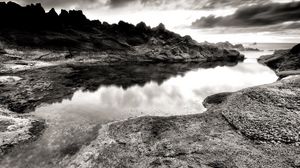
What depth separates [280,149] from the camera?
2153 centimetres

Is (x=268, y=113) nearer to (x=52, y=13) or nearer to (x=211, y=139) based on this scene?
(x=211, y=139)

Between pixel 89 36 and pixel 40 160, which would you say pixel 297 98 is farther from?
pixel 89 36

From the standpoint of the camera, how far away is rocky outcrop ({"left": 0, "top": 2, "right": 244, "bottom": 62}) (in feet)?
357

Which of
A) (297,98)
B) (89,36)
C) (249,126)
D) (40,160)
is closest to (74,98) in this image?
(40,160)

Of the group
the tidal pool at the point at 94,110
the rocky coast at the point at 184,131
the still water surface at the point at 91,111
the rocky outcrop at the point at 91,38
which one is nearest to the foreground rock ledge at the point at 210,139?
the rocky coast at the point at 184,131

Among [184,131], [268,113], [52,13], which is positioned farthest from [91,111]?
[52,13]

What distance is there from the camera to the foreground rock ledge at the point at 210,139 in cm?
2034

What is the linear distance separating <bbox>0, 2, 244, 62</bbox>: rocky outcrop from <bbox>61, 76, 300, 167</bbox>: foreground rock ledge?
88149 mm

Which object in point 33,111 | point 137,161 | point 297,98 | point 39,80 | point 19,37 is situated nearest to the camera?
point 137,161

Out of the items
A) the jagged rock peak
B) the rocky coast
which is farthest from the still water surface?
the jagged rock peak

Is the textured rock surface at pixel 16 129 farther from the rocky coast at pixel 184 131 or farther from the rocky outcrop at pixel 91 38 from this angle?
the rocky outcrop at pixel 91 38

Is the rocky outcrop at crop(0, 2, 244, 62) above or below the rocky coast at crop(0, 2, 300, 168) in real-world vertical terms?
above

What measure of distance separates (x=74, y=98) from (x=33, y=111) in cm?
1023

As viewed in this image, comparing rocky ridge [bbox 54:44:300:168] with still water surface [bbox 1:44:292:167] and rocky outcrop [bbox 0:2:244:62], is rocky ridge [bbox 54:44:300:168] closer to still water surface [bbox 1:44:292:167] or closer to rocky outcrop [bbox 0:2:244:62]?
still water surface [bbox 1:44:292:167]
